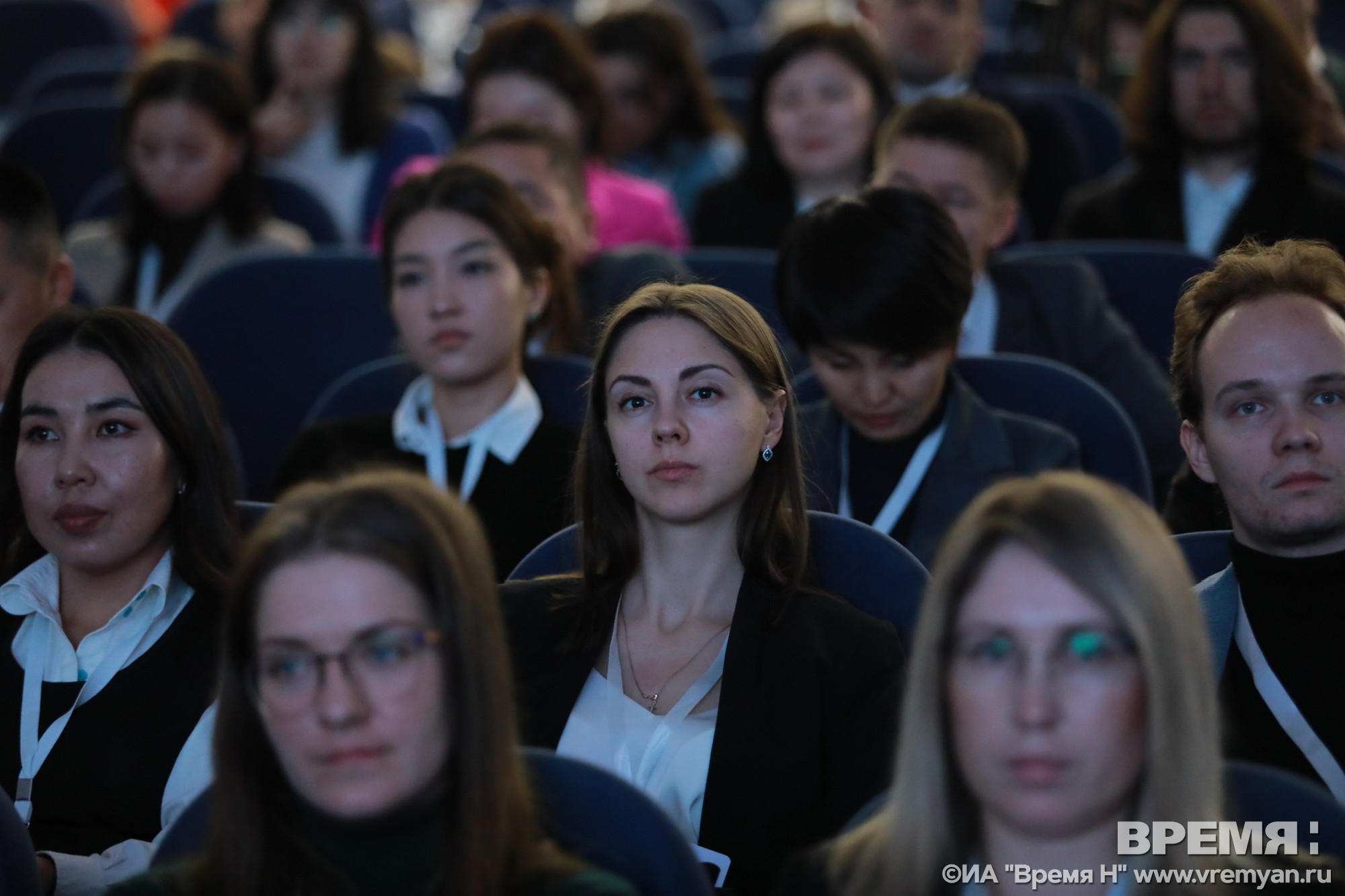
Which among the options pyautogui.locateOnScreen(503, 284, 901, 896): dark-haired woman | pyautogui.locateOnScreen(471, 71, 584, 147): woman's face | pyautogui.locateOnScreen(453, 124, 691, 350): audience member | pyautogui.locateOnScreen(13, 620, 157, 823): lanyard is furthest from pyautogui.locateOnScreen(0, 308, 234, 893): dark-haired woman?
pyautogui.locateOnScreen(471, 71, 584, 147): woman's face

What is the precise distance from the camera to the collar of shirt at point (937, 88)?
430cm

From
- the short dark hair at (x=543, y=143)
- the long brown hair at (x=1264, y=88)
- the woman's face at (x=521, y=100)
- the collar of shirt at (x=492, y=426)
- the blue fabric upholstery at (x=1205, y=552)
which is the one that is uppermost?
the woman's face at (x=521, y=100)

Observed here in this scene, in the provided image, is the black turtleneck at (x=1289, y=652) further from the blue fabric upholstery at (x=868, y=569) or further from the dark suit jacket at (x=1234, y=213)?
the dark suit jacket at (x=1234, y=213)

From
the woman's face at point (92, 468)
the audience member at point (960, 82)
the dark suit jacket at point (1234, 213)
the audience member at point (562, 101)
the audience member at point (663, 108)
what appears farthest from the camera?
the audience member at point (663, 108)

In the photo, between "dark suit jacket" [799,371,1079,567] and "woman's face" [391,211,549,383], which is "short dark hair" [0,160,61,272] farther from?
"dark suit jacket" [799,371,1079,567]

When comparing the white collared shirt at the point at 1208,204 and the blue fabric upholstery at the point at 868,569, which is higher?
the white collared shirt at the point at 1208,204

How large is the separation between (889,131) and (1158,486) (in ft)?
3.23

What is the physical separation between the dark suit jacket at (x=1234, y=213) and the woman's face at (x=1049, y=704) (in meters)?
2.13

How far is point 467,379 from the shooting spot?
2713mm

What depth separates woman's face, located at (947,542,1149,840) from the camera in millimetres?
1269

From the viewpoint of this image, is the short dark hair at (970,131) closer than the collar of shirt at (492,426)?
No

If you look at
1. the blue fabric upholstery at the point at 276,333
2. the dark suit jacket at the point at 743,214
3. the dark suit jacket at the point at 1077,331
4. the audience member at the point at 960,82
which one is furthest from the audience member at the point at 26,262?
the audience member at the point at 960,82

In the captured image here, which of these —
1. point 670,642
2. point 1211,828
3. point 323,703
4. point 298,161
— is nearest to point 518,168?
point 298,161

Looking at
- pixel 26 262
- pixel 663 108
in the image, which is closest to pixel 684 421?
pixel 26 262
